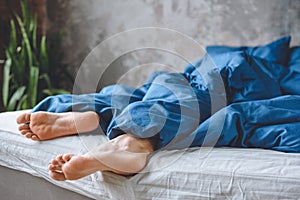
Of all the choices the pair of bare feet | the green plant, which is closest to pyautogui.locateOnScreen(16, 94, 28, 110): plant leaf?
the green plant

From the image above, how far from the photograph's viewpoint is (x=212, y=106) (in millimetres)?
1638

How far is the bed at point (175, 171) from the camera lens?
4.02 feet

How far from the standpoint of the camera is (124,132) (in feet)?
4.69

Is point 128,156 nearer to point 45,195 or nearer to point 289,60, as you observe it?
point 45,195

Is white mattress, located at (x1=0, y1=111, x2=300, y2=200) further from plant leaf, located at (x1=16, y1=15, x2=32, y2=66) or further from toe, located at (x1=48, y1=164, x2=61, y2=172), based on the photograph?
plant leaf, located at (x1=16, y1=15, x2=32, y2=66)

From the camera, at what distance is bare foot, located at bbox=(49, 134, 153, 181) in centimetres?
132

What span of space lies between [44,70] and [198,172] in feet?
5.81

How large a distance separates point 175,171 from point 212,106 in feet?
1.31

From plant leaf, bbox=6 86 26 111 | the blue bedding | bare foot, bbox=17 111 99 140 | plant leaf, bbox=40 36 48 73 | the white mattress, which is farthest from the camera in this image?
plant leaf, bbox=40 36 48 73

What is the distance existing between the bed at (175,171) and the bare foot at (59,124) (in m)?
0.02

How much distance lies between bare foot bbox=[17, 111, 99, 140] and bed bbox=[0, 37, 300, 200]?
0.02 meters

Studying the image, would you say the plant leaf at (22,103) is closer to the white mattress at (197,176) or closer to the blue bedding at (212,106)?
the blue bedding at (212,106)

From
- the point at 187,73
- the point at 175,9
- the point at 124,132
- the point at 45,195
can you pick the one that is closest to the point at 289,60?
the point at 187,73

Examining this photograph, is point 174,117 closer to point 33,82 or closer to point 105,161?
point 105,161
